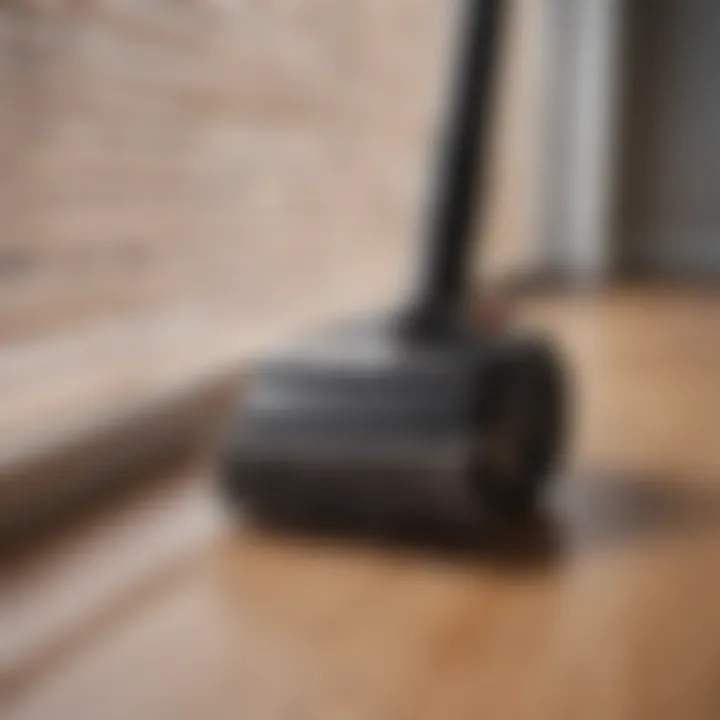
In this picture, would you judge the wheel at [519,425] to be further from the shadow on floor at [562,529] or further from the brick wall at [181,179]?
the brick wall at [181,179]

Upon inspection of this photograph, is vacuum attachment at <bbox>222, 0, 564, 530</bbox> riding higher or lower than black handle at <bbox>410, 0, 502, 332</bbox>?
lower

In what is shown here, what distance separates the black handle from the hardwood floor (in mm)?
175

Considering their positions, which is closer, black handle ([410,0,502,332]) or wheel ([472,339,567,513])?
wheel ([472,339,567,513])

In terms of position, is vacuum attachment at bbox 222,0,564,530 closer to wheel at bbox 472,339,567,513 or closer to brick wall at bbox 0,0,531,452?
wheel at bbox 472,339,567,513

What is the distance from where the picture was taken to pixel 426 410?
0.91 m

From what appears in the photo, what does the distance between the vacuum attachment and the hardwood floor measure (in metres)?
0.03

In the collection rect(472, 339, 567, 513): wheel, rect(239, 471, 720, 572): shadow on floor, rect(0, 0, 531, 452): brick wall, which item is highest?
rect(0, 0, 531, 452): brick wall

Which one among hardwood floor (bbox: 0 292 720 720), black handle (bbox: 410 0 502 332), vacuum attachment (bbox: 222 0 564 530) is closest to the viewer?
hardwood floor (bbox: 0 292 720 720)

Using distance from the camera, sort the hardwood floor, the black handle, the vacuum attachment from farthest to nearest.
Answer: the black handle → the vacuum attachment → the hardwood floor

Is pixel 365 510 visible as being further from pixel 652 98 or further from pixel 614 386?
pixel 652 98

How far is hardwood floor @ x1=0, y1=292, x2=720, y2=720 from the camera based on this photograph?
68 cm

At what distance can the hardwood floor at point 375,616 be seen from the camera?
0.68 meters

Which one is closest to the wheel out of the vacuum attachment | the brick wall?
the vacuum attachment

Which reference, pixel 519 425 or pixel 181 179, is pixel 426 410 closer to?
pixel 519 425
